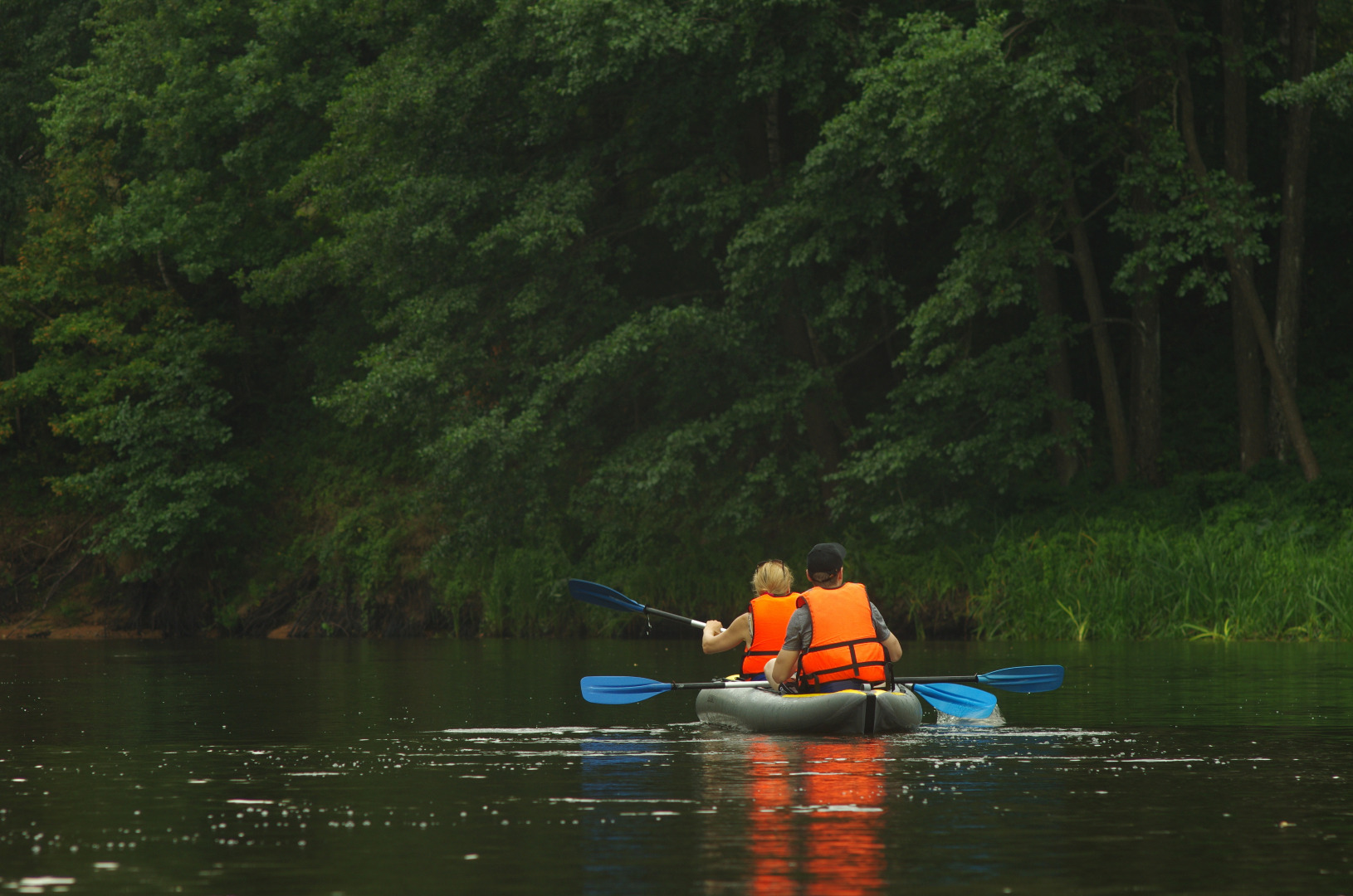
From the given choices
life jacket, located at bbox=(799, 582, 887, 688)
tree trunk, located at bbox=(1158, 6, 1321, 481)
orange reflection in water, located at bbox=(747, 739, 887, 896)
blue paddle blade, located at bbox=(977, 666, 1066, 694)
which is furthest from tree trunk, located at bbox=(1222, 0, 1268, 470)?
orange reflection in water, located at bbox=(747, 739, 887, 896)

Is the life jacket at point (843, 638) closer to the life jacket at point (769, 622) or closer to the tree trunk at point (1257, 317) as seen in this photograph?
the life jacket at point (769, 622)

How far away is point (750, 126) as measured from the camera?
28.7 m

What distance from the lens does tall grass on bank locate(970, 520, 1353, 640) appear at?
21.5m

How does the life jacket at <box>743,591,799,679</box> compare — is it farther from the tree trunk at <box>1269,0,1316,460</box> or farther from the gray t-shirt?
the tree trunk at <box>1269,0,1316,460</box>

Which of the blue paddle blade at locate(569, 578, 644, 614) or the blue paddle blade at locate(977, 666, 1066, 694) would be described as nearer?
the blue paddle blade at locate(977, 666, 1066, 694)

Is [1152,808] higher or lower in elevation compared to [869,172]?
lower

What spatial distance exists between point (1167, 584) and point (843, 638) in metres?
12.7

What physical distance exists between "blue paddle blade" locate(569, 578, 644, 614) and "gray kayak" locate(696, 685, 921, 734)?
4.26 meters

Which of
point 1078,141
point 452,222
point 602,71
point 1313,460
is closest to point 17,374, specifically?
point 452,222

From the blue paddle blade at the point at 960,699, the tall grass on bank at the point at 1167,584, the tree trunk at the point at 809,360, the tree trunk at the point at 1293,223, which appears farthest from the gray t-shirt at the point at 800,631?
the tree trunk at the point at 809,360

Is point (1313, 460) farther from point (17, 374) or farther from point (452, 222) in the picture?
point (17, 374)

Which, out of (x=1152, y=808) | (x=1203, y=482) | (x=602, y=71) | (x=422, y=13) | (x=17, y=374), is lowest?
(x=1152, y=808)

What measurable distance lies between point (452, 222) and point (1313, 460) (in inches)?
542

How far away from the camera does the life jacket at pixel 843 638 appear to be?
1098 centimetres
